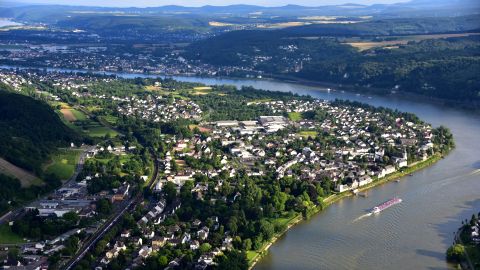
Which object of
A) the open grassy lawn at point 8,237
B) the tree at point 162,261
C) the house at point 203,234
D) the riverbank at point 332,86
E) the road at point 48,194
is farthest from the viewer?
the riverbank at point 332,86

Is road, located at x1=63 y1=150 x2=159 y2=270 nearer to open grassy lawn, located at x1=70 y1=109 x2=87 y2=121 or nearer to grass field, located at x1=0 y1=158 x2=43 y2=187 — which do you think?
grass field, located at x1=0 y1=158 x2=43 y2=187

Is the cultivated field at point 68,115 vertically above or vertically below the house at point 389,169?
below

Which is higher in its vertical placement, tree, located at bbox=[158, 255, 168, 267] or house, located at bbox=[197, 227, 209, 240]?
tree, located at bbox=[158, 255, 168, 267]

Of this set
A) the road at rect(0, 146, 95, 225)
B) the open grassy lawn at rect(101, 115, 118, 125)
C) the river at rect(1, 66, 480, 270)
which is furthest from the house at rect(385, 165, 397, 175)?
the open grassy lawn at rect(101, 115, 118, 125)

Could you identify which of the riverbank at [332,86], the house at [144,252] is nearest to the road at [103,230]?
the house at [144,252]

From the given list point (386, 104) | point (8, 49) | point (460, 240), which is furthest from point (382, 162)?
point (8, 49)

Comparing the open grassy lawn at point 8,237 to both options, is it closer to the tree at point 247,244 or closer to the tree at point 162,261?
the tree at point 162,261

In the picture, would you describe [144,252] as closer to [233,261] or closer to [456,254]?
[233,261]

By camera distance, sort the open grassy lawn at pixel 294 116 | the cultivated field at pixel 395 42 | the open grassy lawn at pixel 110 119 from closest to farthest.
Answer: the open grassy lawn at pixel 110 119, the open grassy lawn at pixel 294 116, the cultivated field at pixel 395 42
